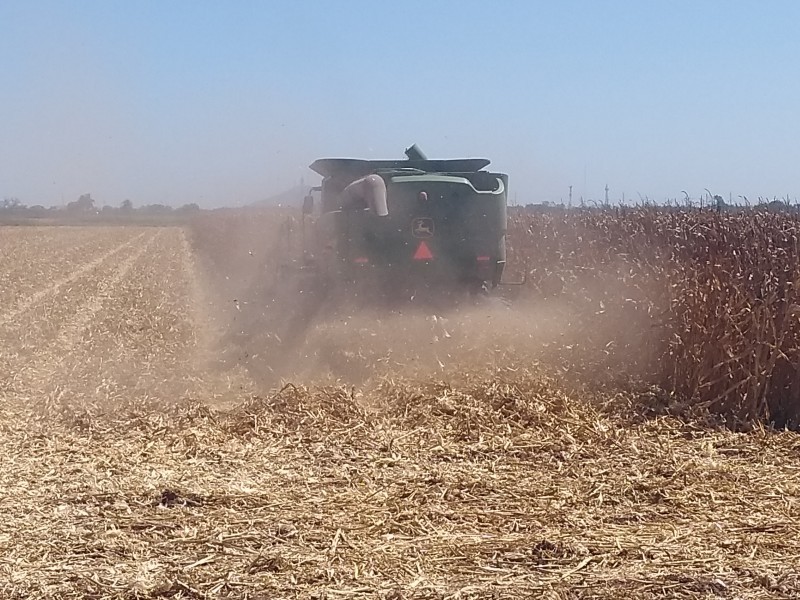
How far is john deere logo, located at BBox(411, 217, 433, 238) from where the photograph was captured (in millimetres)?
10195

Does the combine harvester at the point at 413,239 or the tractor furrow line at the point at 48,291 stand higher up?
the combine harvester at the point at 413,239

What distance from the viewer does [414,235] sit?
10.2 meters

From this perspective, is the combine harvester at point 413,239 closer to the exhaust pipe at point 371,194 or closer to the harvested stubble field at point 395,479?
the exhaust pipe at point 371,194

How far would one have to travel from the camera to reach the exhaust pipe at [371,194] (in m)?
10.0

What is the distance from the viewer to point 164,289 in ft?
60.5

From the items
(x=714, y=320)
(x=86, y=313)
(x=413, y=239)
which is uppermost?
(x=413, y=239)

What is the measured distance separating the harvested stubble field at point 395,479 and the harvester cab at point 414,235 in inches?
26.8

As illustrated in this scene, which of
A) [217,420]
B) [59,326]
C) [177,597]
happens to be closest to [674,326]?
[217,420]

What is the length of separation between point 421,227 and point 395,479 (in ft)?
16.5

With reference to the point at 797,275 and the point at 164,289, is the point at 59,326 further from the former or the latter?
the point at 797,275

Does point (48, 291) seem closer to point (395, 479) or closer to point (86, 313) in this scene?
point (86, 313)

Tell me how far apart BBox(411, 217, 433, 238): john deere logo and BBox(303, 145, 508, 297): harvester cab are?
0.01 meters

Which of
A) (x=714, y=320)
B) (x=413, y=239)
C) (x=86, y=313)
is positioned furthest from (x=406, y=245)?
(x=86, y=313)

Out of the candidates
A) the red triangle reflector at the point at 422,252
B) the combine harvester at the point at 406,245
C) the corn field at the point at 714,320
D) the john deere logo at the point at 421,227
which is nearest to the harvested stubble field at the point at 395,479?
the corn field at the point at 714,320
